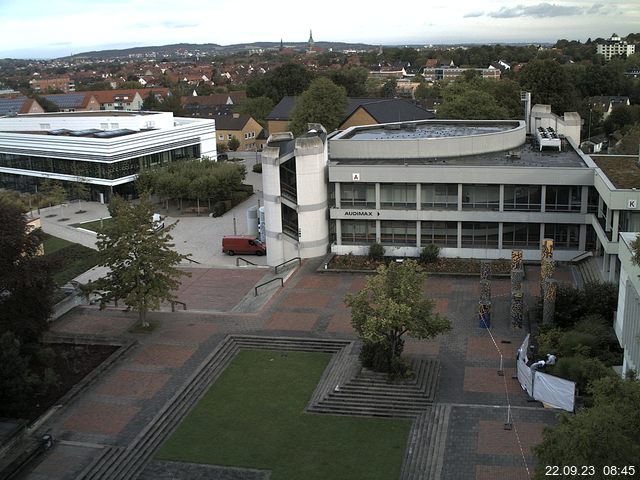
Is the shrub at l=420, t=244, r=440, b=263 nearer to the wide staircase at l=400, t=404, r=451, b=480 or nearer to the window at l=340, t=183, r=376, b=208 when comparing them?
the window at l=340, t=183, r=376, b=208

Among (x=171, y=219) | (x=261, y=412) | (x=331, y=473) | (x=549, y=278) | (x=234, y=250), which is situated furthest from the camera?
(x=171, y=219)

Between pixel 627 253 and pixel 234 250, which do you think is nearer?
pixel 627 253

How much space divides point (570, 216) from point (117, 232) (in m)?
22.5

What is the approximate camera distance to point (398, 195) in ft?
128

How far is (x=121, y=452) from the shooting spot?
2150 centimetres

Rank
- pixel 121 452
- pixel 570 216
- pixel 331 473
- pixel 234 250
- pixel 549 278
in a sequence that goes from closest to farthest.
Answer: pixel 331 473 < pixel 121 452 < pixel 549 278 < pixel 570 216 < pixel 234 250

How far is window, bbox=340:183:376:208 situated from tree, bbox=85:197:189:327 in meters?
12.2

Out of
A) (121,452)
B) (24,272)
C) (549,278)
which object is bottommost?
(121,452)

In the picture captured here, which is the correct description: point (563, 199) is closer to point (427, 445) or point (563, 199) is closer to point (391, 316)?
point (391, 316)

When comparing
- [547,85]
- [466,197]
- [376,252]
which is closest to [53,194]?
[376,252]

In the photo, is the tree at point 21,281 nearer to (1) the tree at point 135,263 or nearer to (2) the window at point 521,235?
(1) the tree at point 135,263

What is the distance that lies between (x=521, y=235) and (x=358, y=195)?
9062 mm

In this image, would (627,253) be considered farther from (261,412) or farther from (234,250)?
(234,250)

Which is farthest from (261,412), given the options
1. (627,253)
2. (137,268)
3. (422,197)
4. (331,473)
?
(422,197)
